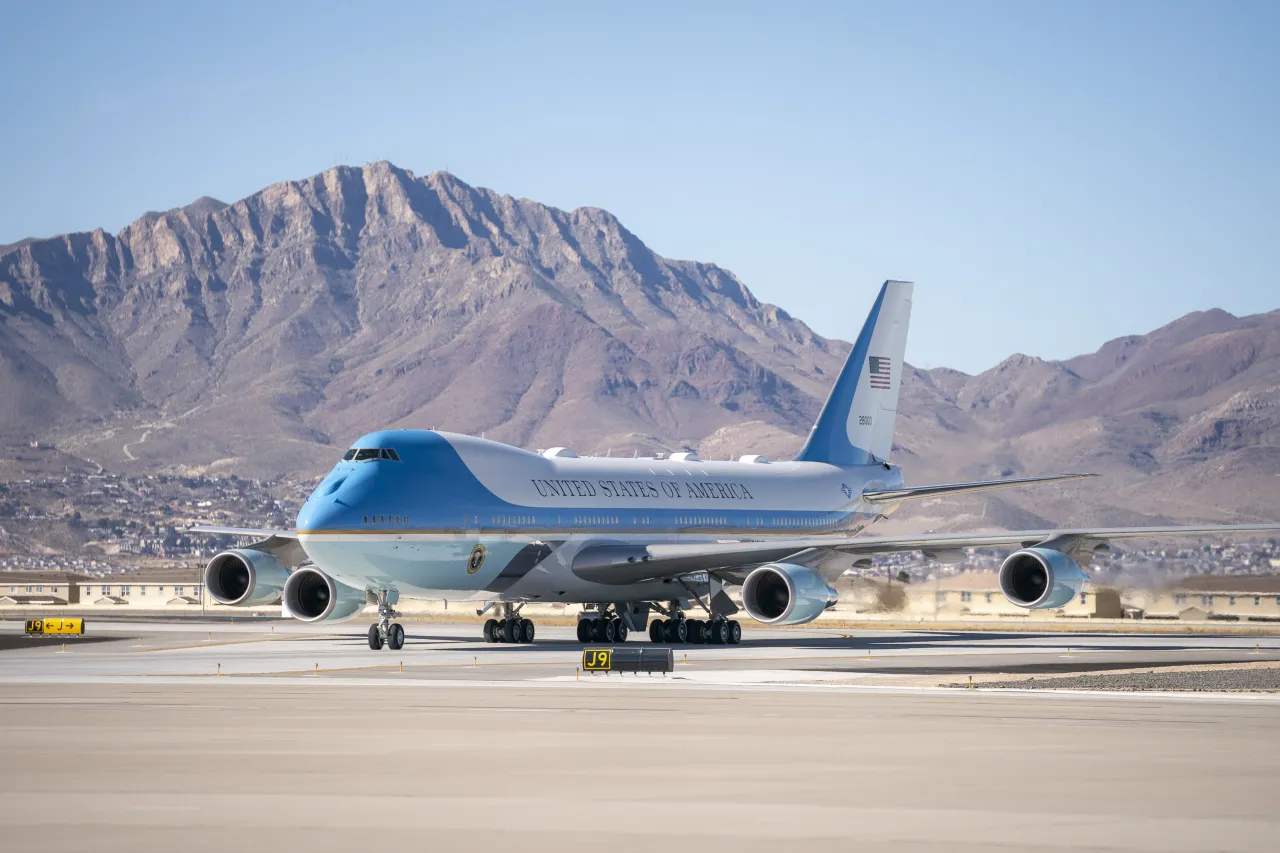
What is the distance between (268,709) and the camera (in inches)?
950

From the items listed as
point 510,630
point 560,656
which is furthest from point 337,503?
point 510,630

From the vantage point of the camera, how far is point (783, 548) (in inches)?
1720

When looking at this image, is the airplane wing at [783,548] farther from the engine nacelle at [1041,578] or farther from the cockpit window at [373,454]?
the cockpit window at [373,454]

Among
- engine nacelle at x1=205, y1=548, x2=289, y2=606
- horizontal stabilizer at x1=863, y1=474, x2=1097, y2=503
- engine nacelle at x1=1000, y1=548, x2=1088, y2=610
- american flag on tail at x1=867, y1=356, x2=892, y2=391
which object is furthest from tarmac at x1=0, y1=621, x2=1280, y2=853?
american flag on tail at x1=867, y1=356, x2=892, y2=391

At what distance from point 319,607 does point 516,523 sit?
17.4 ft

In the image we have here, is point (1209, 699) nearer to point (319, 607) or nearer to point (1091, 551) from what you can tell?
point (1091, 551)

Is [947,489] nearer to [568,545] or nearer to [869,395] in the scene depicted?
[869,395]

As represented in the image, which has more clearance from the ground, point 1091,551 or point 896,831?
point 1091,551

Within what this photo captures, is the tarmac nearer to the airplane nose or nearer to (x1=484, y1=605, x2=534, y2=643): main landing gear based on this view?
the airplane nose

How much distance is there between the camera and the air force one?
4094cm

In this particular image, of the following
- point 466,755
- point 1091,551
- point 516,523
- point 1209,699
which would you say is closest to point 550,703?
point 466,755

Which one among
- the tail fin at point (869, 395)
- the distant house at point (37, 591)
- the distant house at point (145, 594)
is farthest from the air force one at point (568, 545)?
the distant house at point (37, 591)

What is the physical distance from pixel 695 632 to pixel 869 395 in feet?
44.7

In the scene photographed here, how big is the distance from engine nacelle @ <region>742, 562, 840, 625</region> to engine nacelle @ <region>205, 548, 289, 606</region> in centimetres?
1192
